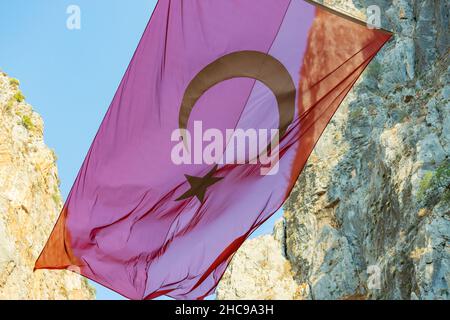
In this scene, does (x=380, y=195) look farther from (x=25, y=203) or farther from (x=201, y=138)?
(x=201, y=138)

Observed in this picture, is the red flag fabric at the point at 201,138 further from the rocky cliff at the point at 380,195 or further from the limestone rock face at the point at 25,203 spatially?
the limestone rock face at the point at 25,203

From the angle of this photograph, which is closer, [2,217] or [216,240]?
[216,240]

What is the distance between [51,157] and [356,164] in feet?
57.9

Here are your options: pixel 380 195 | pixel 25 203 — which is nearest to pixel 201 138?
pixel 380 195

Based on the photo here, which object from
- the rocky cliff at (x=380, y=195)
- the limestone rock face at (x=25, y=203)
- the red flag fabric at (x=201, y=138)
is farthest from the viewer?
the limestone rock face at (x=25, y=203)

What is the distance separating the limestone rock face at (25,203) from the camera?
1462 inches

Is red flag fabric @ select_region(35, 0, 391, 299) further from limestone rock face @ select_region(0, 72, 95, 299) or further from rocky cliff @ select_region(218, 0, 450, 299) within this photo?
limestone rock face @ select_region(0, 72, 95, 299)

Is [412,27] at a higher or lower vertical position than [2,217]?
higher

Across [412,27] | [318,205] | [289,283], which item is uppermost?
[412,27]

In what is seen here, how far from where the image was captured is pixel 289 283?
1845 inches

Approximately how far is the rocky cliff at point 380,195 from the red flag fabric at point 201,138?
12.5 metres

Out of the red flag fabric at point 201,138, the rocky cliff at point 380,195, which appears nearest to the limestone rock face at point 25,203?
the rocky cliff at point 380,195
